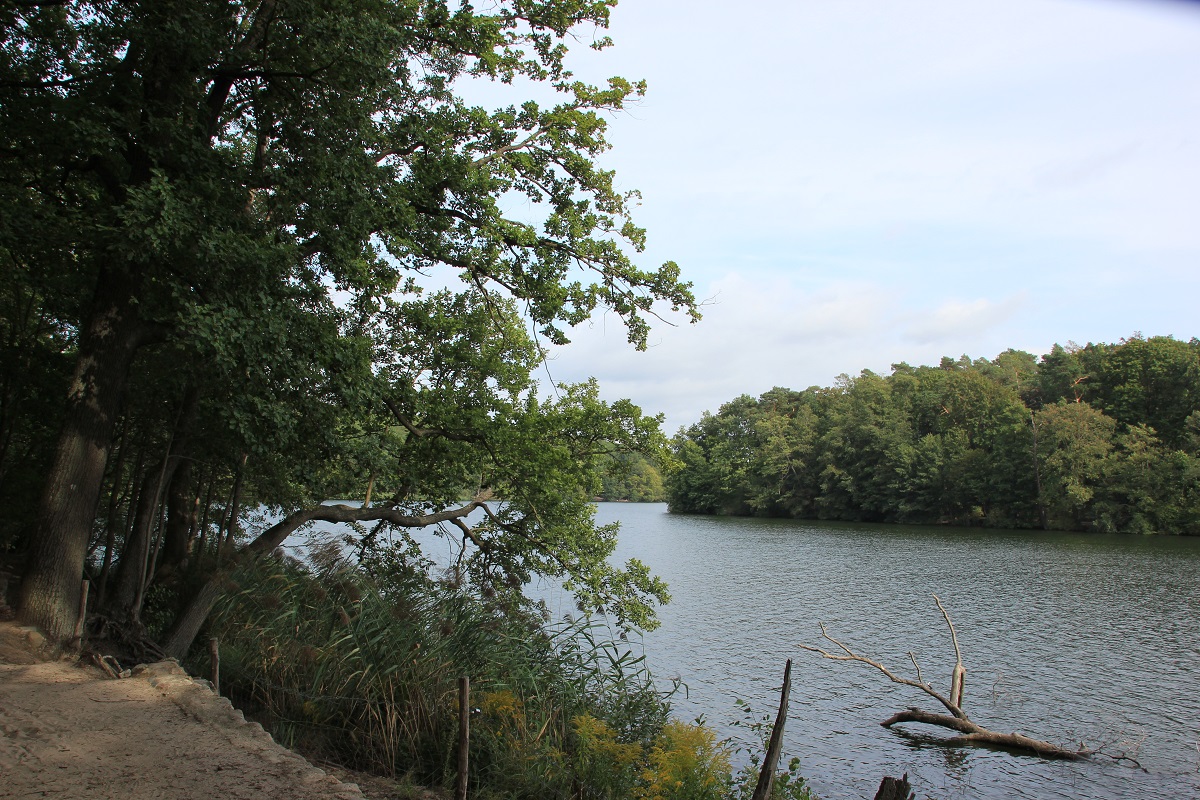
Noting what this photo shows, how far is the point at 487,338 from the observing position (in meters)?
11.3

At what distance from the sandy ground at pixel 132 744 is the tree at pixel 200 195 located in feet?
5.05

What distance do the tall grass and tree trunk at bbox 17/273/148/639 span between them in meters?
1.70

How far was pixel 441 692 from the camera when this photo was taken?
784 cm

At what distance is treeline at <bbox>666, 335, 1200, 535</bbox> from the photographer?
49094mm

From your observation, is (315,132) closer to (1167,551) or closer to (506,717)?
(506,717)

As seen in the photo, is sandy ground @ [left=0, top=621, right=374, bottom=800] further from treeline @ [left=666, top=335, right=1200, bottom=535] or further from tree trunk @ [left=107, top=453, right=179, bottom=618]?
treeline @ [left=666, top=335, right=1200, bottom=535]

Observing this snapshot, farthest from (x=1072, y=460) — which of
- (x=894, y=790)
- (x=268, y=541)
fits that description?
(x=268, y=541)

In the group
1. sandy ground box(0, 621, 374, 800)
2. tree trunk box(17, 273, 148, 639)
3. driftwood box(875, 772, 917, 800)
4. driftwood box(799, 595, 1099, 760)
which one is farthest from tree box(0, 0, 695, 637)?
driftwood box(799, 595, 1099, 760)

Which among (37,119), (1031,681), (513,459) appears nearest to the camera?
(37,119)

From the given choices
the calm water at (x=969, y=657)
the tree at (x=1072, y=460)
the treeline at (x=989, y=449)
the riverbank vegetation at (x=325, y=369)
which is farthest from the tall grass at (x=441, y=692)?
the tree at (x=1072, y=460)

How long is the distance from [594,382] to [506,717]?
507 cm

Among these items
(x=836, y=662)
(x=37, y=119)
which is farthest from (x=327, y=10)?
(x=836, y=662)

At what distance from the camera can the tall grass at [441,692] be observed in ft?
23.5

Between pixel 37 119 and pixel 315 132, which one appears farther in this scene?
pixel 315 132
